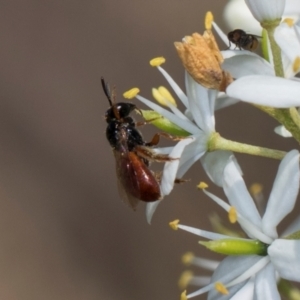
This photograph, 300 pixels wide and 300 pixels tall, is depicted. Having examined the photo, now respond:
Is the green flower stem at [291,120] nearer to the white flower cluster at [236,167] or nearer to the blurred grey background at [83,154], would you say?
the white flower cluster at [236,167]

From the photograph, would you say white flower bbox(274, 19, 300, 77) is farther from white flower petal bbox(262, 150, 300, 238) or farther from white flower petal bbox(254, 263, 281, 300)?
white flower petal bbox(254, 263, 281, 300)

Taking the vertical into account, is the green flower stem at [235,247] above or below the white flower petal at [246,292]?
above

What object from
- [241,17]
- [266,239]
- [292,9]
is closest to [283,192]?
[266,239]

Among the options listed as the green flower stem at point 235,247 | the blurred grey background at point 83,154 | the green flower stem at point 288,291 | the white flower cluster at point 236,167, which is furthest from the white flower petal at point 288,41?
the blurred grey background at point 83,154

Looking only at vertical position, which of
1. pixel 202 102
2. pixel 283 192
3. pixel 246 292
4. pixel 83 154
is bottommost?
pixel 83 154

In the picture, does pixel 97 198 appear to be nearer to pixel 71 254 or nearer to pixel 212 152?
pixel 71 254

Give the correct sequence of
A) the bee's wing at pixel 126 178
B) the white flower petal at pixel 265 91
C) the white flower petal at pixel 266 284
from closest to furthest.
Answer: the white flower petal at pixel 265 91 → the white flower petal at pixel 266 284 → the bee's wing at pixel 126 178

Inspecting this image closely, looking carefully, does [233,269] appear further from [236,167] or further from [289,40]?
[289,40]

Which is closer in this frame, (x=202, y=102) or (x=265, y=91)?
(x=265, y=91)

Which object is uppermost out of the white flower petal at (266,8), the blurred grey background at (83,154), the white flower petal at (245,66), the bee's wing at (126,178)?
the white flower petal at (266,8)
